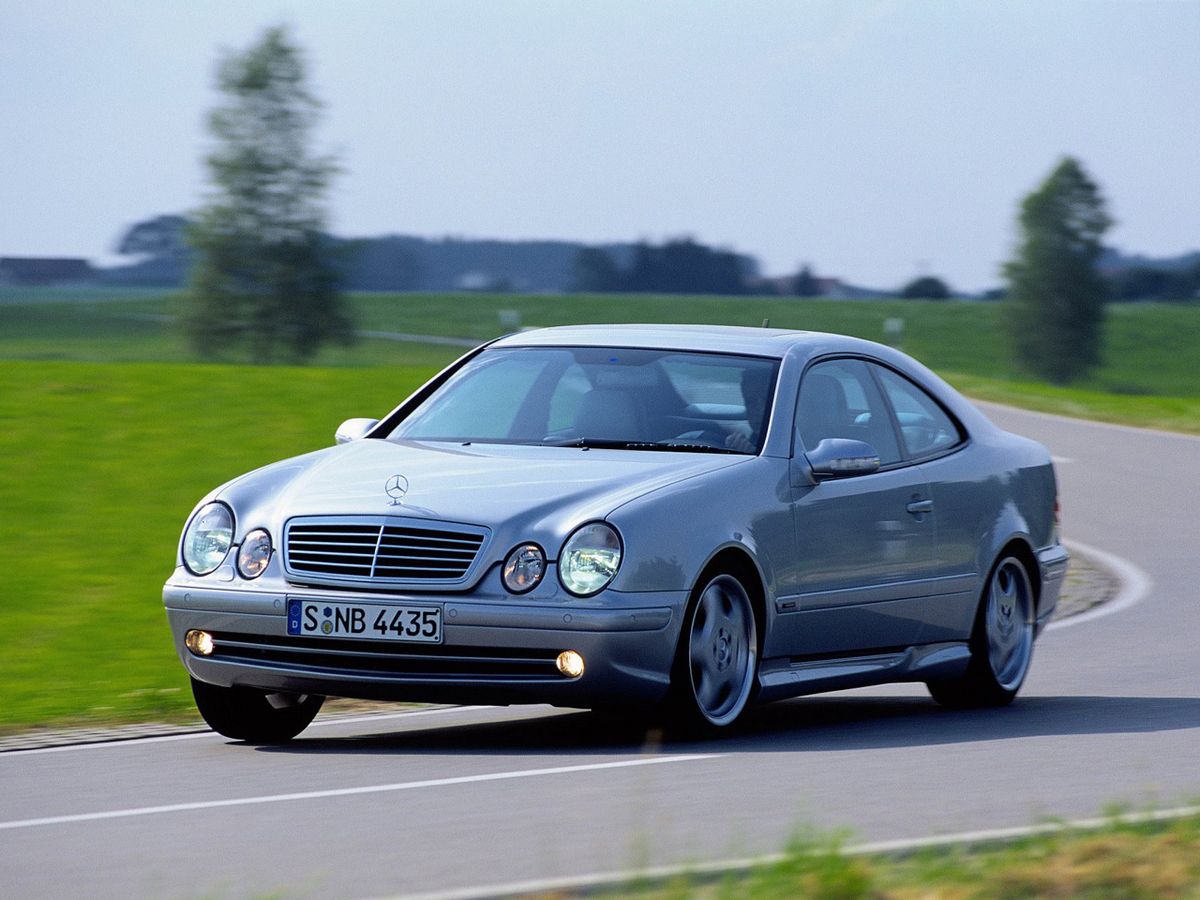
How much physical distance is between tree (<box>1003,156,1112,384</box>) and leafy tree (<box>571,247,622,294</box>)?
77.6ft

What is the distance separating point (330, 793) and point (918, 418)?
3.77 metres

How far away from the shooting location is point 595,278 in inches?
5266

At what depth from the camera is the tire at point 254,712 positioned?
7.98 metres

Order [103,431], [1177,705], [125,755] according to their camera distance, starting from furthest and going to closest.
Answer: [103,431] → [1177,705] → [125,755]

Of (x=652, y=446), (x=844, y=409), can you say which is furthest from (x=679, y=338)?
(x=652, y=446)

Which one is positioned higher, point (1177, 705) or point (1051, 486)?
point (1051, 486)

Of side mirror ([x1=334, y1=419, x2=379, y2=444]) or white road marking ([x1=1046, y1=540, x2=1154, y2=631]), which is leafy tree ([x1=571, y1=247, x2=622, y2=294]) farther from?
side mirror ([x1=334, y1=419, x2=379, y2=444])

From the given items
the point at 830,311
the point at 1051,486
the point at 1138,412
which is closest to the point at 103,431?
the point at 1051,486

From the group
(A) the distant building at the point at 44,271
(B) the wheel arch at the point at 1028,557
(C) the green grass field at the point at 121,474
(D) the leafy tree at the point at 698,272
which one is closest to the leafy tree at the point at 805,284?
(D) the leafy tree at the point at 698,272

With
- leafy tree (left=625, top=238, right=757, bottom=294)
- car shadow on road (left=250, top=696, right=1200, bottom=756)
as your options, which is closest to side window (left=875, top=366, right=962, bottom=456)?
car shadow on road (left=250, top=696, right=1200, bottom=756)

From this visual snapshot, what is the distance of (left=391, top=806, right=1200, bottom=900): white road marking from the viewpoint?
4867mm

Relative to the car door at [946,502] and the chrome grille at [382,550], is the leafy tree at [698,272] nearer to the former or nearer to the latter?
the car door at [946,502]

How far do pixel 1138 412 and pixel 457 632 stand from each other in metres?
32.0

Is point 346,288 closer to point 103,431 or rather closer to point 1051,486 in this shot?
point 103,431
